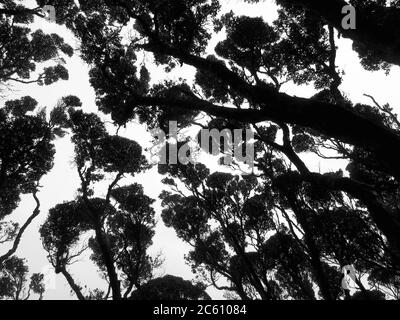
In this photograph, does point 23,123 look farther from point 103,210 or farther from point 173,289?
point 173,289

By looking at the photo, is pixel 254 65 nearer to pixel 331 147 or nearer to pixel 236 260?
pixel 331 147

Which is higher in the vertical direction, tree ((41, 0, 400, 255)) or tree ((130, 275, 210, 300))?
tree ((41, 0, 400, 255))

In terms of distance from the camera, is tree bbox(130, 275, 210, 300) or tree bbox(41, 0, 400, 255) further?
tree bbox(130, 275, 210, 300)

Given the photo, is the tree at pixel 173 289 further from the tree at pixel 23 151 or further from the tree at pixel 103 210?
the tree at pixel 23 151

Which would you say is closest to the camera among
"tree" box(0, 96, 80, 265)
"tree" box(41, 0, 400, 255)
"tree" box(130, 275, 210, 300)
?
"tree" box(41, 0, 400, 255)

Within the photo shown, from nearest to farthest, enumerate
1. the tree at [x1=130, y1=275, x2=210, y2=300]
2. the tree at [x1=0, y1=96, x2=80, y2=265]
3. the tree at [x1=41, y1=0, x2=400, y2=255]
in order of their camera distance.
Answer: the tree at [x1=41, y1=0, x2=400, y2=255]
the tree at [x1=0, y1=96, x2=80, y2=265]
the tree at [x1=130, y1=275, x2=210, y2=300]

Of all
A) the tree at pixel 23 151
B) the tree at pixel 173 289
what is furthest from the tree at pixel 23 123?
the tree at pixel 173 289

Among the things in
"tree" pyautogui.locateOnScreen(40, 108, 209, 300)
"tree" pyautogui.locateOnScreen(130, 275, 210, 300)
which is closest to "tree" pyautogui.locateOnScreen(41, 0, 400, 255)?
"tree" pyautogui.locateOnScreen(40, 108, 209, 300)

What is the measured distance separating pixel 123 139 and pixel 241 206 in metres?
8.09

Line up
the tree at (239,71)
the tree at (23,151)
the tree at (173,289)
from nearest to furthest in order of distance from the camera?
the tree at (239,71)
the tree at (23,151)
the tree at (173,289)

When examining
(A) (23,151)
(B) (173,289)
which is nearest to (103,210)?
(A) (23,151)

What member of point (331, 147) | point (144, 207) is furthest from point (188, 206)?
point (331, 147)

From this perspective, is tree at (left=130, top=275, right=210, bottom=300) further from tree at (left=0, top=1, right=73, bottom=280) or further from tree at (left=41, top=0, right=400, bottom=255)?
tree at (left=41, top=0, right=400, bottom=255)

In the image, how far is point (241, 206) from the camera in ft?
51.9
